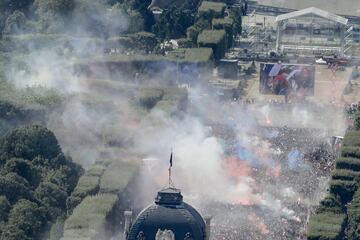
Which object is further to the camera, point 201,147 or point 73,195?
point 201,147

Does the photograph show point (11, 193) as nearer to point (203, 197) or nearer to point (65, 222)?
point (65, 222)

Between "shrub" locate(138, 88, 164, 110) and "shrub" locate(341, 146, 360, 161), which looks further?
"shrub" locate(138, 88, 164, 110)

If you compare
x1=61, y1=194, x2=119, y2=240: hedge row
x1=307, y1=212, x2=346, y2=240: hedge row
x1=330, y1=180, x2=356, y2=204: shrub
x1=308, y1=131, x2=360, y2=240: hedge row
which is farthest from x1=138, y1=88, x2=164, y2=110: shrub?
x1=307, y1=212, x2=346, y2=240: hedge row

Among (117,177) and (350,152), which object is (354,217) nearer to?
(350,152)

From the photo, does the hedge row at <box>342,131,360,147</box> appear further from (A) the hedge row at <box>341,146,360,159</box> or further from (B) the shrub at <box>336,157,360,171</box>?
(B) the shrub at <box>336,157,360,171</box>

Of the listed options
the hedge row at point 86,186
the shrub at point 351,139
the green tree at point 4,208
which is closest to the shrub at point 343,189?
the shrub at point 351,139

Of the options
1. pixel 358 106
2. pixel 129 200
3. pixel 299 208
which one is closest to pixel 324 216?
pixel 299 208

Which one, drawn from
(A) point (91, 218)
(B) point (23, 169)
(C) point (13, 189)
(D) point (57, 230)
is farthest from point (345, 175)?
(C) point (13, 189)
